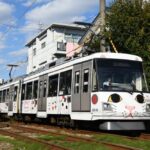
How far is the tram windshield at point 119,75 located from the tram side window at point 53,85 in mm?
4630

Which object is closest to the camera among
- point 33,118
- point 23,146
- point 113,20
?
point 23,146

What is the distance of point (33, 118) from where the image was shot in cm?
2800

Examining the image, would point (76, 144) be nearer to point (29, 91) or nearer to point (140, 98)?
point (140, 98)

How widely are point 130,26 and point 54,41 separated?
43667mm

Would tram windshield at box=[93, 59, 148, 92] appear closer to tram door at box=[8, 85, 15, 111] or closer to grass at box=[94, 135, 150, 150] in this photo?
grass at box=[94, 135, 150, 150]

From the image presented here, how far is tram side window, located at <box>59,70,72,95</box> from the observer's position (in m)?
19.8

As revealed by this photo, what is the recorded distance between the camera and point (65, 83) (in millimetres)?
20188

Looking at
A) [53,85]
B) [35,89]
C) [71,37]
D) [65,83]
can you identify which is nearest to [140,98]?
[65,83]

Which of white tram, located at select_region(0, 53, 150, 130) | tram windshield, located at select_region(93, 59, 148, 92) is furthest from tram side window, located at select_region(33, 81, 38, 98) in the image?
tram windshield, located at select_region(93, 59, 148, 92)

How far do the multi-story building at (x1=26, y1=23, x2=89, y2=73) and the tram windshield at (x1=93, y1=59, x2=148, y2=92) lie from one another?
1837 inches

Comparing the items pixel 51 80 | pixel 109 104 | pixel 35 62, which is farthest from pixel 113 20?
pixel 35 62

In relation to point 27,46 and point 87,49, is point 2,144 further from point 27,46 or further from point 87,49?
point 27,46

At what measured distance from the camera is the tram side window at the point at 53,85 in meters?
21.7

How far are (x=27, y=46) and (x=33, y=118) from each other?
54.6 m
